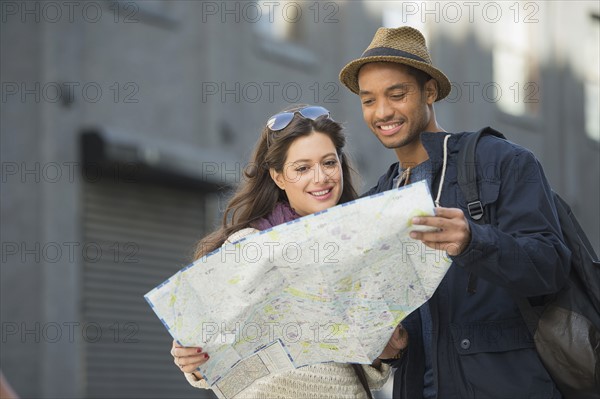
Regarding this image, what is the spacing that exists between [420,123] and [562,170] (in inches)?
786

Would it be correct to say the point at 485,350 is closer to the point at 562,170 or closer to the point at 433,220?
the point at 433,220

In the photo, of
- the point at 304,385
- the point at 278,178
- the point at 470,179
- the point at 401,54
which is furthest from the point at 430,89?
the point at 304,385

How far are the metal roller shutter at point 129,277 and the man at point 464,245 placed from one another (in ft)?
28.5

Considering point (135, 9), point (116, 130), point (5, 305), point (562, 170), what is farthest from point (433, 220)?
point (562, 170)

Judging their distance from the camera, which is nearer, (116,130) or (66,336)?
(66,336)

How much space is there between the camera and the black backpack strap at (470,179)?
4227mm

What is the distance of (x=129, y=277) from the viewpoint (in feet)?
44.8

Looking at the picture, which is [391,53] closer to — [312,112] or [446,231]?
[312,112]

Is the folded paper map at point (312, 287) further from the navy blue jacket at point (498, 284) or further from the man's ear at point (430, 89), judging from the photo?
the man's ear at point (430, 89)

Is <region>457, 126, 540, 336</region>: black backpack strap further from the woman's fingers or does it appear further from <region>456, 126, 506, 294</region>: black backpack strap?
the woman's fingers

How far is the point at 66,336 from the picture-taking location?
12.5 m

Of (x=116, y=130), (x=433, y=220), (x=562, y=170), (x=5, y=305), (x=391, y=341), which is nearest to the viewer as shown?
(x=433, y=220)

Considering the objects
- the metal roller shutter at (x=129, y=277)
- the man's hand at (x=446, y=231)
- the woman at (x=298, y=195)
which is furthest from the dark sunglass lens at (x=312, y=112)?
the metal roller shutter at (x=129, y=277)

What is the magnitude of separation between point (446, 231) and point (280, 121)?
140cm
